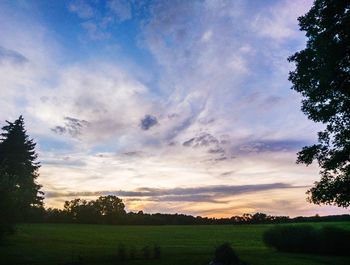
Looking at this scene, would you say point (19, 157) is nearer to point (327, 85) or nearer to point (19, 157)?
point (19, 157)

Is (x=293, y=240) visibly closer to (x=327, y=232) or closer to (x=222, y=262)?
(x=327, y=232)

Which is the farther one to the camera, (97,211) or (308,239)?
(97,211)

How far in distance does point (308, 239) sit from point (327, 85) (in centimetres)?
4082

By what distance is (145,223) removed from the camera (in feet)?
518

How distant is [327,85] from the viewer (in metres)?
22.8

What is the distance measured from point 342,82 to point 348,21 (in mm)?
3538

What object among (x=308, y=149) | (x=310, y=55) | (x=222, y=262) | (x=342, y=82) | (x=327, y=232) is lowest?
(x=222, y=262)

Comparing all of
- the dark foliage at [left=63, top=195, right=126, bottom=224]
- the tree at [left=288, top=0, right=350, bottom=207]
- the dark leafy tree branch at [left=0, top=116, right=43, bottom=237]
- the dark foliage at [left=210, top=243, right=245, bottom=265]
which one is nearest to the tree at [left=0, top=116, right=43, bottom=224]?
the dark leafy tree branch at [left=0, top=116, right=43, bottom=237]

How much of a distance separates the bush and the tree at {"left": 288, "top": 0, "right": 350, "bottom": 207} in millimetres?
35996

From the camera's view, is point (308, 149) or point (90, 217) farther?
point (90, 217)

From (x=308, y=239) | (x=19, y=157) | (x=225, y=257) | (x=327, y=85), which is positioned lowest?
(x=225, y=257)

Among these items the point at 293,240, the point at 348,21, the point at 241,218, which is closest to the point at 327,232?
the point at 293,240

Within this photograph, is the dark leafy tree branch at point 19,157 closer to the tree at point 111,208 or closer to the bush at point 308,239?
the bush at point 308,239

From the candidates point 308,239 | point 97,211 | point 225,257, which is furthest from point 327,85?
point 97,211
